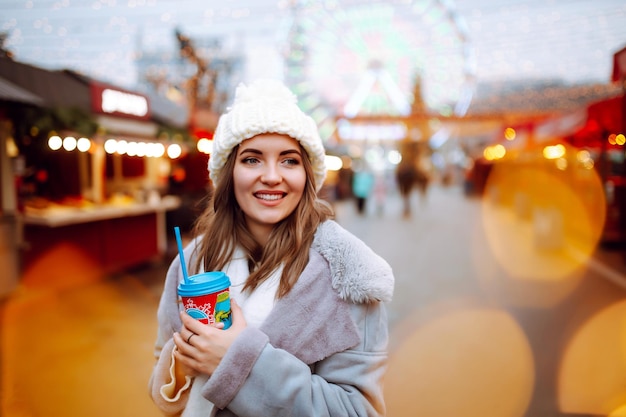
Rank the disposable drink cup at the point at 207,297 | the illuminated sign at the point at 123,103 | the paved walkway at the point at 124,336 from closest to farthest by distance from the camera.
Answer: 1. the disposable drink cup at the point at 207,297
2. the paved walkway at the point at 124,336
3. the illuminated sign at the point at 123,103

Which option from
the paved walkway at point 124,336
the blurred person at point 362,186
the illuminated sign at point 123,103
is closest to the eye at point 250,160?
the paved walkway at point 124,336

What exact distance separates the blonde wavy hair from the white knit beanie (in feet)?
0.15

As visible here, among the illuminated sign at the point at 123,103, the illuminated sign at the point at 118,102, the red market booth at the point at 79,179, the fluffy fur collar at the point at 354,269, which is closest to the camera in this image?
the fluffy fur collar at the point at 354,269

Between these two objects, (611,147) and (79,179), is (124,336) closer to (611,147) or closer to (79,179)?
(79,179)

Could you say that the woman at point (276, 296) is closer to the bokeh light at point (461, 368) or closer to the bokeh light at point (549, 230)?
the bokeh light at point (461, 368)

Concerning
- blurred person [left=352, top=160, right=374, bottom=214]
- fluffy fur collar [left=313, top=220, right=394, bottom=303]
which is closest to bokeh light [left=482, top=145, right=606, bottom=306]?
blurred person [left=352, top=160, right=374, bottom=214]

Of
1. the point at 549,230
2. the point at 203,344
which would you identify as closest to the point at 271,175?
the point at 203,344

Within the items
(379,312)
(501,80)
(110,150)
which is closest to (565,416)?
(379,312)

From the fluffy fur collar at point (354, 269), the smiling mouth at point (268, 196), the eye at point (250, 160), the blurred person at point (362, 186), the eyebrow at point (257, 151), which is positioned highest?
the eyebrow at point (257, 151)

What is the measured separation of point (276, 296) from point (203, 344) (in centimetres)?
25

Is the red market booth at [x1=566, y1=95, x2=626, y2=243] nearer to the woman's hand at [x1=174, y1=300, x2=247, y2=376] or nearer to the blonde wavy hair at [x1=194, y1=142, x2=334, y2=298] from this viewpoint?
the blonde wavy hair at [x1=194, y1=142, x2=334, y2=298]

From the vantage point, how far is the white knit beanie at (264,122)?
1403mm

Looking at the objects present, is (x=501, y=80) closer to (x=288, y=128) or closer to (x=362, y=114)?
(x=362, y=114)

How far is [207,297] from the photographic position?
125 centimetres
